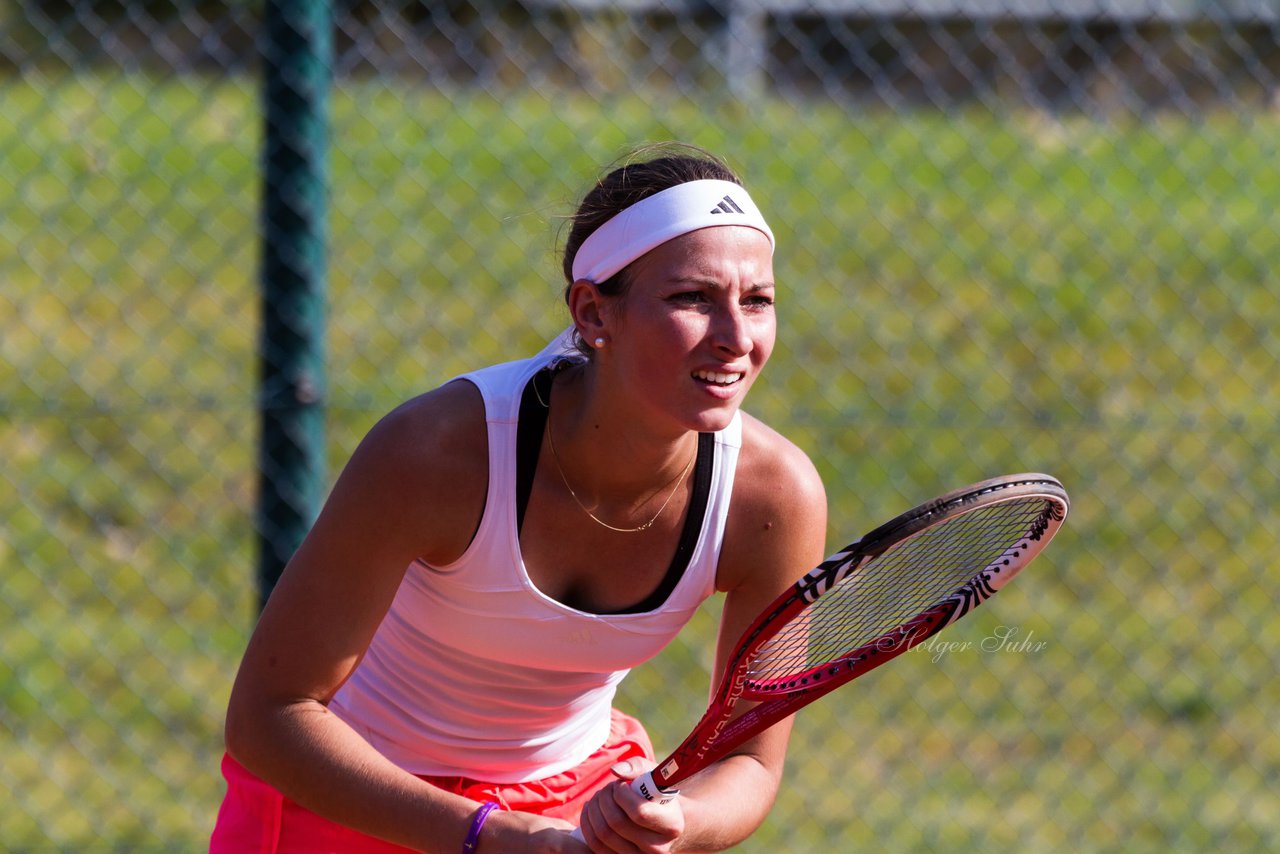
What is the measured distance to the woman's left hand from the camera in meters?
1.96

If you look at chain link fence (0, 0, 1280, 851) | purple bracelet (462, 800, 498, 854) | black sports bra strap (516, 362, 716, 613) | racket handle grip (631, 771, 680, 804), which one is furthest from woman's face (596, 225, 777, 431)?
chain link fence (0, 0, 1280, 851)

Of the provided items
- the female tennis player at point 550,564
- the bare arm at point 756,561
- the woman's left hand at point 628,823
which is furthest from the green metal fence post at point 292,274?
the woman's left hand at point 628,823

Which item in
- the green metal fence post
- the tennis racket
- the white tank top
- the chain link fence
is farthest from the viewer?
the chain link fence

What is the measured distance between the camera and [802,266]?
232 inches

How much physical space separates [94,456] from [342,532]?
11.0 ft

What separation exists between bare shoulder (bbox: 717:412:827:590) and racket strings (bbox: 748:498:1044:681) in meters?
0.12

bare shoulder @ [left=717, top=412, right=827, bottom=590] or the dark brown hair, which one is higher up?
the dark brown hair

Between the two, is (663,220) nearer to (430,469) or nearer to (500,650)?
(430,469)

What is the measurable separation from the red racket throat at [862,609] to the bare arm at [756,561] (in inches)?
3.9

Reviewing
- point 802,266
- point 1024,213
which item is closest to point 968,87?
point 1024,213

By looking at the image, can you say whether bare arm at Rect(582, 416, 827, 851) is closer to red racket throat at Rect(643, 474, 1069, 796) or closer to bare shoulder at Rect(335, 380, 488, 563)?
red racket throat at Rect(643, 474, 1069, 796)

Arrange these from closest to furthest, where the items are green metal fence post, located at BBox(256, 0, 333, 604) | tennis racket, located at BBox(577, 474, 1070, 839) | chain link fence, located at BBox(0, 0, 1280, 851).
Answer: tennis racket, located at BBox(577, 474, 1070, 839)
green metal fence post, located at BBox(256, 0, 333, 604)
chain link fence, located at BBox(0, 0, 1280, 851)

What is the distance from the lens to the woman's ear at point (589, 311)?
2.13 meters

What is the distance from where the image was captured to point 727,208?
2.09 meters
